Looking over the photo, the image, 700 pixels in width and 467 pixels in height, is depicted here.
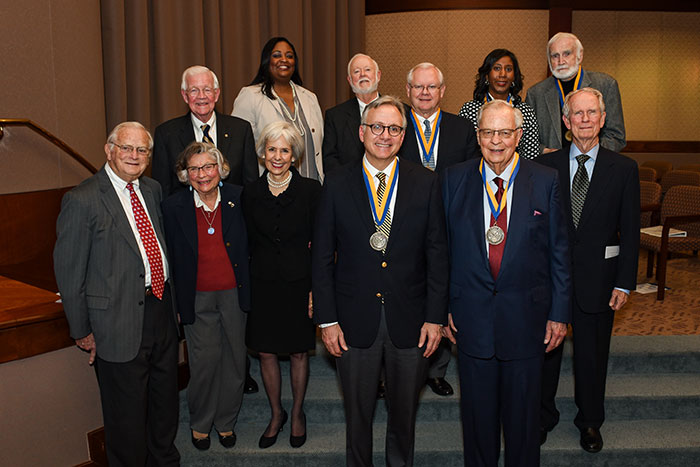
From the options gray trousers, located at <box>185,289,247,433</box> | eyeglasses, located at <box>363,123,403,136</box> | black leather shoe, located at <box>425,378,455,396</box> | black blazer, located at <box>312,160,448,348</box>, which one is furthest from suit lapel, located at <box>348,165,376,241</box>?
black leather shoe, located at <box>425,378,455,396</box>

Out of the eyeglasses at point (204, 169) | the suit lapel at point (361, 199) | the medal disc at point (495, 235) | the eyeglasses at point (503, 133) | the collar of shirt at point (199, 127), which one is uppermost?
the collar of shirt at point (199, 127)

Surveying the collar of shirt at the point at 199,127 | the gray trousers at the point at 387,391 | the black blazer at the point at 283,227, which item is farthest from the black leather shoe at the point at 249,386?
the collar of shirt at the point at 199,127

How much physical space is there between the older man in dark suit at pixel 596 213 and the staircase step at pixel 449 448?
718mm

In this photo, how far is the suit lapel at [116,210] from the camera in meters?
2.81

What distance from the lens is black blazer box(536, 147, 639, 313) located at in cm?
300

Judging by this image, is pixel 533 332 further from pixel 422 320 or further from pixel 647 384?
pixel 647 384

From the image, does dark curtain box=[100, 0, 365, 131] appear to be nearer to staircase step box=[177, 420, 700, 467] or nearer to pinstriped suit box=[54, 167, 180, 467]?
pinstriped suit box=[54, 167, 180, 467]

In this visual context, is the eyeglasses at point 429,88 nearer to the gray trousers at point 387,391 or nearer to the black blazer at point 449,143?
the black blazer at point 449,143

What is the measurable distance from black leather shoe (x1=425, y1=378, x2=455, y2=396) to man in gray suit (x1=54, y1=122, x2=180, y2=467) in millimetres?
1609

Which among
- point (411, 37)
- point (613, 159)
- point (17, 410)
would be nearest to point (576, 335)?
point (613, 159)

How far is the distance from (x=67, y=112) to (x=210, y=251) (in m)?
2.43

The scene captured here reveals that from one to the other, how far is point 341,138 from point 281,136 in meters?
0.56

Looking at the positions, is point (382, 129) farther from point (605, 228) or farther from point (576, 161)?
point (605, 228)

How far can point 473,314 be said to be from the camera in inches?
106
